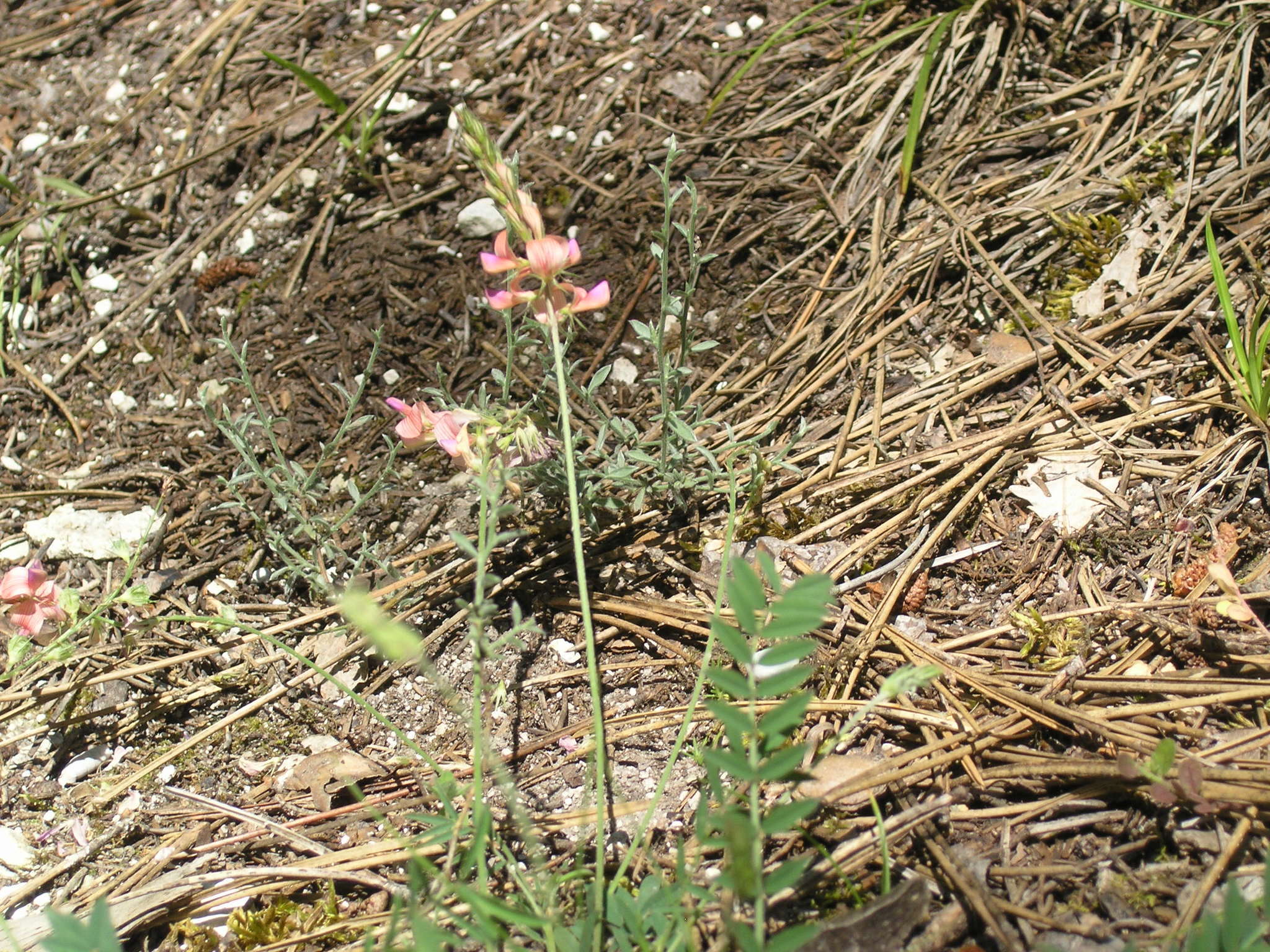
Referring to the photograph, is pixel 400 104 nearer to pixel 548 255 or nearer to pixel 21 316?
pixel 21 316

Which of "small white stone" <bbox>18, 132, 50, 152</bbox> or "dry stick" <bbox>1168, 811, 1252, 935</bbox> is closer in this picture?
"dry stick" <bbox>1168, 811, 1252, 935</bbox>

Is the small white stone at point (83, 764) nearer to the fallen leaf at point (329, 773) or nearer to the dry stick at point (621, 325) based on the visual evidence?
the fallen leaf at point (329, 773)

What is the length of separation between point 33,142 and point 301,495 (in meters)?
2.15

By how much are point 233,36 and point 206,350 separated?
54.2 inches

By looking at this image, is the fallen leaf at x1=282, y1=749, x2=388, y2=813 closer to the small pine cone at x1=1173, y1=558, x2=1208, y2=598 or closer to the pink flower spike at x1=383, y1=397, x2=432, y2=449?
the pink flower spike at x1=383, y1=397, x2=432, y2=449

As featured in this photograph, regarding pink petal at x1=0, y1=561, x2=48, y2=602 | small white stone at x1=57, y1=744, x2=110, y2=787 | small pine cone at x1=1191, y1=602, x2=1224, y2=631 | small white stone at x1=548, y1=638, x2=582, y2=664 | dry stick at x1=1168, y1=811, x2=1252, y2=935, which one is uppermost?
pink petal at x1=0, y1=561, x2=48, y2=602

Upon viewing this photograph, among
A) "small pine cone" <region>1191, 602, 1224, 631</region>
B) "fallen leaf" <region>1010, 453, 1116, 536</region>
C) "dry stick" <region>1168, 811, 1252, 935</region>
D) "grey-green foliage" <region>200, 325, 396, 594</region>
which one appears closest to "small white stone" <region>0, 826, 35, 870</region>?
"grey-green foliage" <region>200, 325, 396, 594</region>

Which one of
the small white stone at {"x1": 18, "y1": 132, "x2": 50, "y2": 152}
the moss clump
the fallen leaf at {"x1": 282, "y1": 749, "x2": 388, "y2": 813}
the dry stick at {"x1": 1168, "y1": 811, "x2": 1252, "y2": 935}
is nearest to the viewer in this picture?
the dry stick at {"x1": 1168, "y1": 811, "x2": 1252, "y2": 935}

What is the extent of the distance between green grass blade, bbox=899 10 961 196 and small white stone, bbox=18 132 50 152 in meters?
2.83

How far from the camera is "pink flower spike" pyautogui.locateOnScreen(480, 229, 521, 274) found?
4.79ft

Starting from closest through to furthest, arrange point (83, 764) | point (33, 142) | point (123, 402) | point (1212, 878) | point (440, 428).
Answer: point (1212, 878), point (440, 428), point (83, 764), point (123, 402), point (33, 142)

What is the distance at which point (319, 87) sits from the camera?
266 cm

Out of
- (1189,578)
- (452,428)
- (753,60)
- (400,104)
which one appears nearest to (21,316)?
(400,104)

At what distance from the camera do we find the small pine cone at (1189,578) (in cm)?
166
